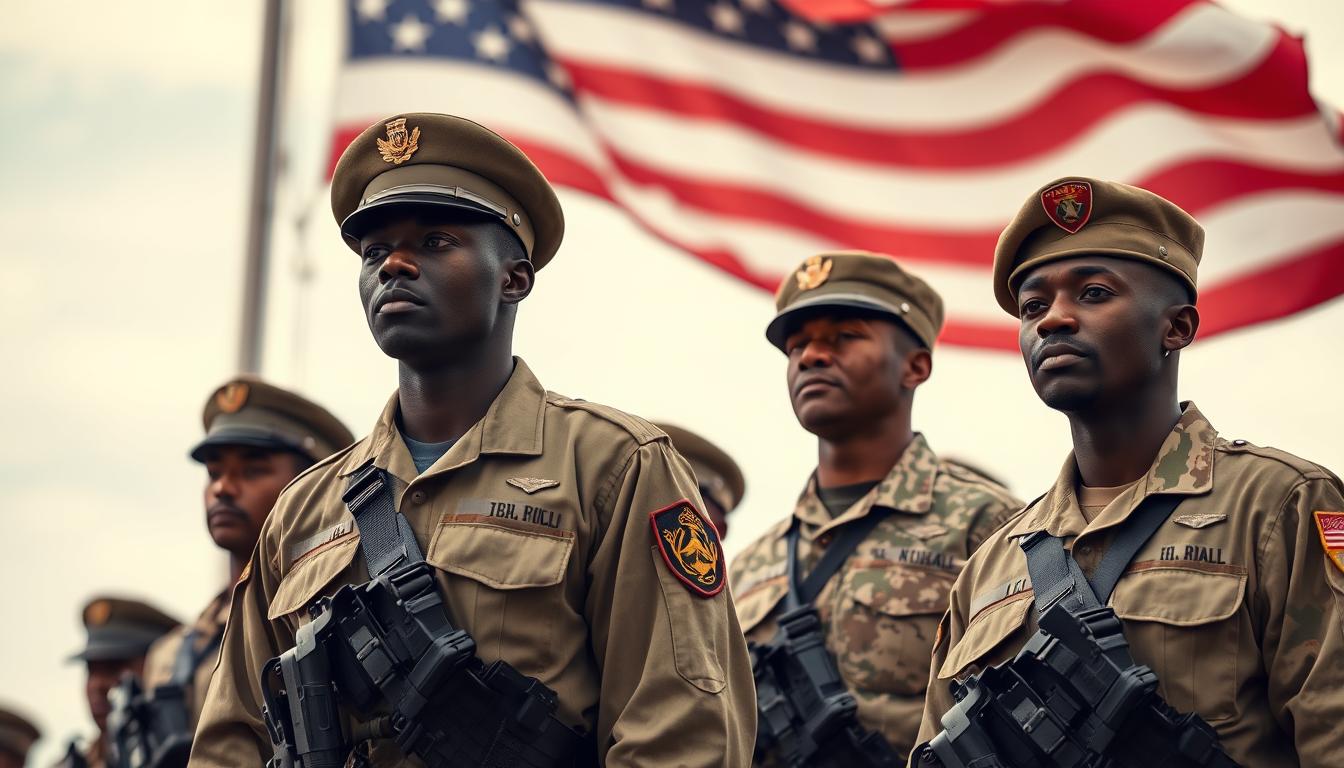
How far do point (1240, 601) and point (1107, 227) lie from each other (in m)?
1.16

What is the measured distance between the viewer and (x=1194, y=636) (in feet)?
14.8

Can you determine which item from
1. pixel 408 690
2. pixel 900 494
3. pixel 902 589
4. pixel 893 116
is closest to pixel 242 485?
pixel 900 494

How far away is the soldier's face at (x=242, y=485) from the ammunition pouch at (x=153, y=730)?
0.82 m

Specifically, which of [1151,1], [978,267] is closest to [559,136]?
[978,267]

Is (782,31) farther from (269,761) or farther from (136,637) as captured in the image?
(269,761)

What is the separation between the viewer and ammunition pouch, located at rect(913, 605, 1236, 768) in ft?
14.4

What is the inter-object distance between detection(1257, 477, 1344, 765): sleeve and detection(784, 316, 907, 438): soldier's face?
8.42 ft

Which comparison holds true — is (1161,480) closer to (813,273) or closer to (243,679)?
(243,679)

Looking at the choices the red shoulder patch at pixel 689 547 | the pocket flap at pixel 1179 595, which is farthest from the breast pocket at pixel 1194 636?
the red shoulder patch at pixel 689 547

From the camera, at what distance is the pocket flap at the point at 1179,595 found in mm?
4492

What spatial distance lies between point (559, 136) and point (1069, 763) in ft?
22.6

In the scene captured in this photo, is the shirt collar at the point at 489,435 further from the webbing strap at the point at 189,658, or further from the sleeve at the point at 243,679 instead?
the webbing strap at the point at 189,658

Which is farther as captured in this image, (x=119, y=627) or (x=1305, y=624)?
(x=119, y=627)

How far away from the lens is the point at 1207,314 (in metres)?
10.2
